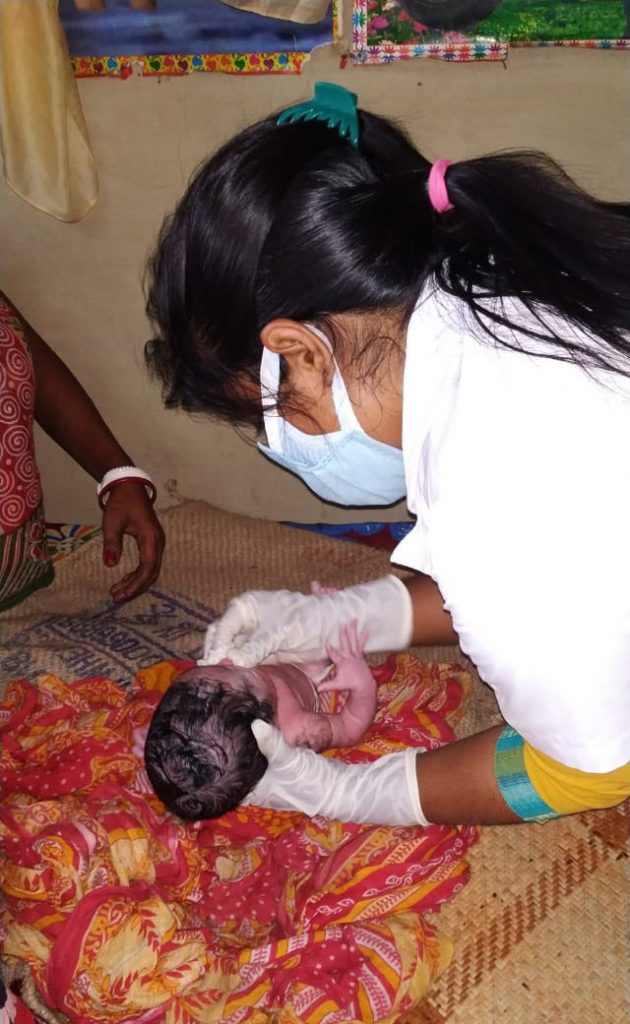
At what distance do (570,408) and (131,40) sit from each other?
1.85m

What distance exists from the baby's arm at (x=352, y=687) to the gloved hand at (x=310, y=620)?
0.04 m

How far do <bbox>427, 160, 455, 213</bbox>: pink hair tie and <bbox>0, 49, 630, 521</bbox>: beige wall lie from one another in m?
1.37

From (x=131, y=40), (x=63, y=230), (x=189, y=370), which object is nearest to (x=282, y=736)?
(x=189, y=370)

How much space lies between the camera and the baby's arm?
6.02ft

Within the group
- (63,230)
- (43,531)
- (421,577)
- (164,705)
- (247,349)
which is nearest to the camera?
(247,349)

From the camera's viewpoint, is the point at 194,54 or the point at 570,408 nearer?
the point at 570,408

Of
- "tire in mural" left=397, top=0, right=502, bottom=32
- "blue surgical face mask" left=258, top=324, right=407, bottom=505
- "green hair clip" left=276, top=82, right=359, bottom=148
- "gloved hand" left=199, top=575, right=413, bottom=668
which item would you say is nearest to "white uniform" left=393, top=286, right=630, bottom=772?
"blue surgical face mask" left=258, top=324, right=407, bottom=505

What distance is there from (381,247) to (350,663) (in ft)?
3.30

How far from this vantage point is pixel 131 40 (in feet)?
7.55

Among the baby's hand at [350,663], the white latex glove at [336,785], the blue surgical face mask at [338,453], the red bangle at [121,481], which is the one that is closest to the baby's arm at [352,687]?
the baby's hand at [350,663]

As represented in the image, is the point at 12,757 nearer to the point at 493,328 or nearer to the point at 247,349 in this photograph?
the point at 247,349

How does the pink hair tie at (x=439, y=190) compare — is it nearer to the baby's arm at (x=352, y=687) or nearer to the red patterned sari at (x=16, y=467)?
the baby's arm at (x=352, y=687)

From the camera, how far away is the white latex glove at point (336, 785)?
157 centimetres

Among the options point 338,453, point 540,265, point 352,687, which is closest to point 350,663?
point 352,687
